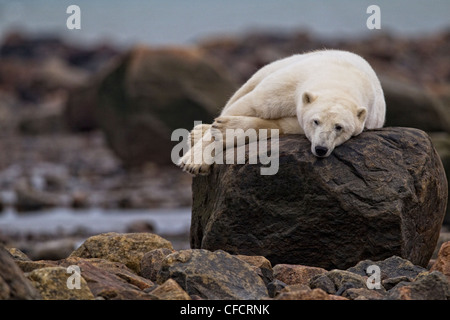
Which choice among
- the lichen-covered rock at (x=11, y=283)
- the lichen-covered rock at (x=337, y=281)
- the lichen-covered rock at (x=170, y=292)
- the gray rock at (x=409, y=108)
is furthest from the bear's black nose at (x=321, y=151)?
the gray rock at (x=409, y=108)

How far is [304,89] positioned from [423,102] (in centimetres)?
1353

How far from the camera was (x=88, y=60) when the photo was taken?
82.7 metres

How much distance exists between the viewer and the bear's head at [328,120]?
282 inches

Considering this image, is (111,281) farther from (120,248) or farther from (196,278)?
(120,248)

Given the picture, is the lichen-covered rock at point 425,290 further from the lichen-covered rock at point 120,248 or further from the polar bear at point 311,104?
the lichen-covered rock at point 120,248

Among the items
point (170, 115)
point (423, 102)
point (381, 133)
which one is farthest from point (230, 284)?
point (170, 115)

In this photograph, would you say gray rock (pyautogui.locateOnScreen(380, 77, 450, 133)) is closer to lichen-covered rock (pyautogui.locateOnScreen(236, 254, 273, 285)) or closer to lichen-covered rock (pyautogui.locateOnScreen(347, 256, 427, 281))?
lichen-covered rock (pyautogui.locateOnScreen(347, 256, 427, 281))

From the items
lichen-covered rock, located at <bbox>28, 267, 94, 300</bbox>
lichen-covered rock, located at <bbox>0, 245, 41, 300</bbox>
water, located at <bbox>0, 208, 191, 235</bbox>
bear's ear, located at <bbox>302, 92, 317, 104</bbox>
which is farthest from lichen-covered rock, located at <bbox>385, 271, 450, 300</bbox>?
water, located at <bbox>0, 208, 191, 235</bbox>

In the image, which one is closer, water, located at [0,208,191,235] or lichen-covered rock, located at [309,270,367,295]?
lichen-covered rock, located at [309,270,367,295]

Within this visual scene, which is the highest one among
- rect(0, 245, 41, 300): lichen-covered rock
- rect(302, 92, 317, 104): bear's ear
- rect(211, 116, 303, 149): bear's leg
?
rect(302, 92, 317, 104): bear's ear

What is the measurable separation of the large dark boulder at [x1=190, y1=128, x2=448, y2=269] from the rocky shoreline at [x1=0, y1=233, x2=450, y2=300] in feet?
1.16

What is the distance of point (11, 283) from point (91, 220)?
1163 cm

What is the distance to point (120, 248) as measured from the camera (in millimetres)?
7512

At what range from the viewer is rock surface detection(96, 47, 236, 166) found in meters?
24.2
